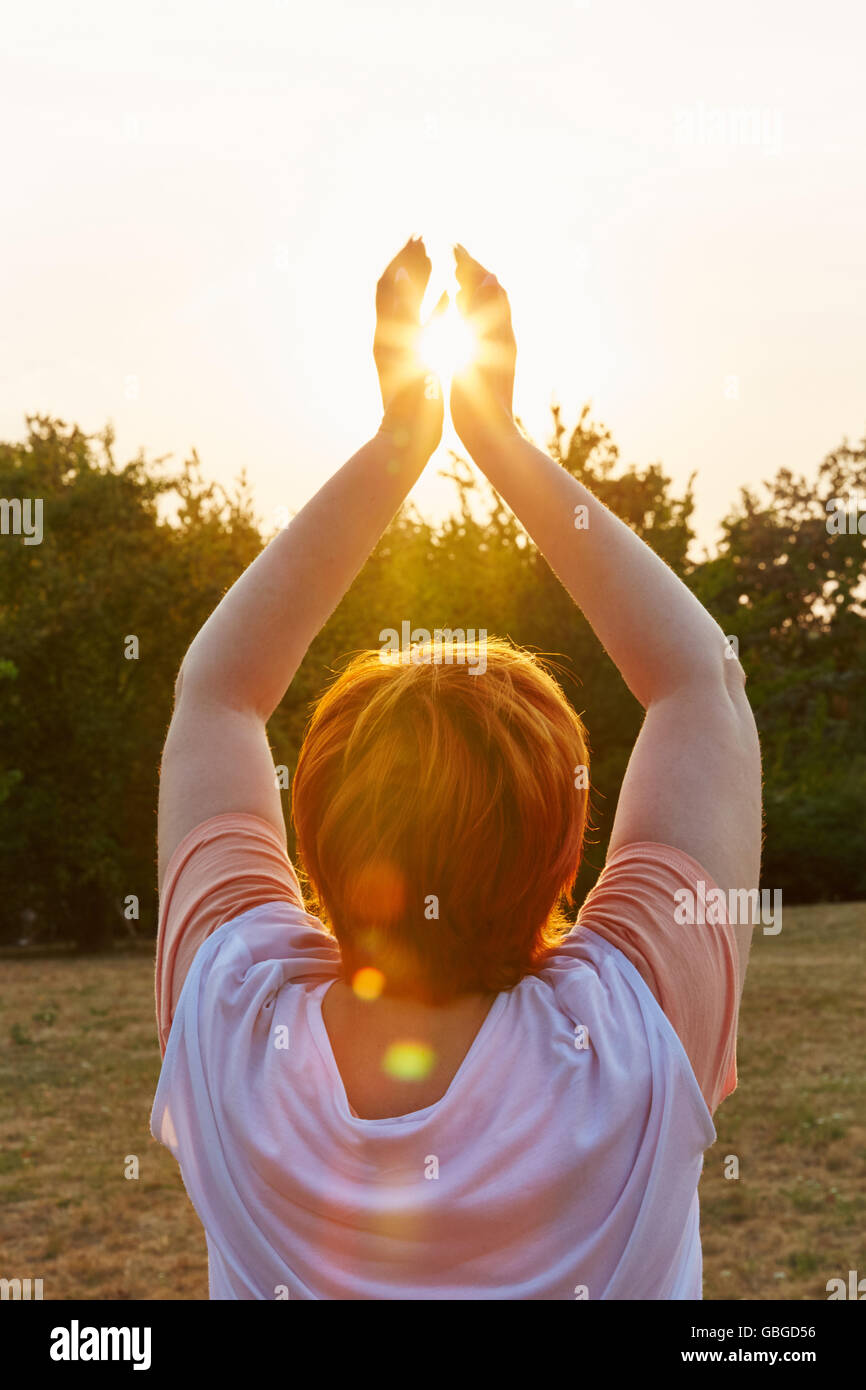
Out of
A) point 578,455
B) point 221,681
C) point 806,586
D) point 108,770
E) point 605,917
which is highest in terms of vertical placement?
point 806,586

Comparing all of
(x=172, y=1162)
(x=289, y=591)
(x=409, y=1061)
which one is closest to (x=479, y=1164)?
(x=409, y=1061)

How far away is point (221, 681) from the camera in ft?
5.22

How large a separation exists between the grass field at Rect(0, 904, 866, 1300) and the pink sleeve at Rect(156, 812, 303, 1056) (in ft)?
15.4

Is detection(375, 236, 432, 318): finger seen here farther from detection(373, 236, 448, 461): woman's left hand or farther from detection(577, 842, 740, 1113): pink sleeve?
detection(577, 842, 740, 1113): pink sleeve

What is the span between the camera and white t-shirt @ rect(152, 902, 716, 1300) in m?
1.20

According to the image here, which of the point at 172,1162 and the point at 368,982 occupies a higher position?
the point at 368,982

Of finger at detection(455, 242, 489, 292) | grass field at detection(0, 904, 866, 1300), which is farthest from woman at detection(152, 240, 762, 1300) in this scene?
grass field at detection(0, 904, 866, 1300)

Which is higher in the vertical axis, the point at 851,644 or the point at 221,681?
the point at 851,644

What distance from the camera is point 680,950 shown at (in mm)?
1324

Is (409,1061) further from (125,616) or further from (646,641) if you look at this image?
(125,616)

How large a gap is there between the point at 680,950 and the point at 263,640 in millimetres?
657
